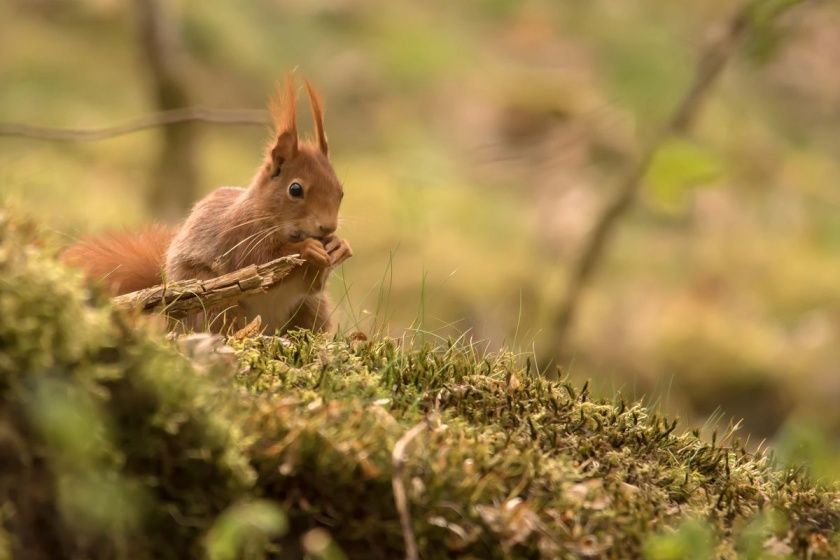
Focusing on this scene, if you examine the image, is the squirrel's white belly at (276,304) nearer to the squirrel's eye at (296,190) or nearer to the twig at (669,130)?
the squirrel's eye at (296,190)

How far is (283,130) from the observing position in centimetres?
330

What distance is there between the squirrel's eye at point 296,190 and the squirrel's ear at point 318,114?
0.67ft

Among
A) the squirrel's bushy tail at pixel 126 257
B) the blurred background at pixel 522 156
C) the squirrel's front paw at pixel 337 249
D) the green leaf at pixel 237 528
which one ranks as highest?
the green leaf at pixel 237 528

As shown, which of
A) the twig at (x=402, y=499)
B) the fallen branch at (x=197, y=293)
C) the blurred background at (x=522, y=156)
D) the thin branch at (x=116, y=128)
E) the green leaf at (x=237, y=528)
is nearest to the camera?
the green leaf at (x=237, y=528)

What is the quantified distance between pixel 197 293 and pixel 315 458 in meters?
0.90

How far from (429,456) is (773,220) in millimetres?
8963

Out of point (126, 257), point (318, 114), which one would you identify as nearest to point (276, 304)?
point (126, 257)

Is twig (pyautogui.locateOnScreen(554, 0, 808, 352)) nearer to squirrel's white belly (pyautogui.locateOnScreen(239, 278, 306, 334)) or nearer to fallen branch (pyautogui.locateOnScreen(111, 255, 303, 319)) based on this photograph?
squirrel's white belly (pyautogui.locateOnScreen(239, 278, 306, 334))

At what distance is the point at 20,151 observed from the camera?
26.7ft

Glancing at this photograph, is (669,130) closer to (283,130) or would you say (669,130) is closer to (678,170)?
(678,170)

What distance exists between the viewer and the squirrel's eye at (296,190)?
3270mm

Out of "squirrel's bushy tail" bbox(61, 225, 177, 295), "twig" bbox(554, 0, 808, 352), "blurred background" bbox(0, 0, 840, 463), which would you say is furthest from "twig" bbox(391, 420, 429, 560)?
"blurred background" bbox(0, 0, 840, 463)

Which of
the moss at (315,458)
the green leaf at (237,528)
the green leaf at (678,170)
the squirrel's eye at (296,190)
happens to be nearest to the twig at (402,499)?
the moss at (315,458)

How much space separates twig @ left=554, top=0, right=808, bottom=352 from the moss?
5.27 ft
